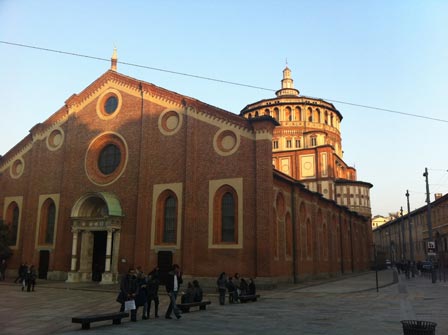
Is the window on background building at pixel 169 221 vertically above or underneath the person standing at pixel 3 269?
above

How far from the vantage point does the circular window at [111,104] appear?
30.0m

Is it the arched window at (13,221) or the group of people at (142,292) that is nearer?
the group of people at (142,292)

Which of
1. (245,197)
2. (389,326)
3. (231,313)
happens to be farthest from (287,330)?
(245,197)

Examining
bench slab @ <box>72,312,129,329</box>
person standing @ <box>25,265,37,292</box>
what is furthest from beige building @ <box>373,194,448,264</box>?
bench slab @ <box>72,312,129,329</box>

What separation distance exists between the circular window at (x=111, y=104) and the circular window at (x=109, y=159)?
2545 millimetres

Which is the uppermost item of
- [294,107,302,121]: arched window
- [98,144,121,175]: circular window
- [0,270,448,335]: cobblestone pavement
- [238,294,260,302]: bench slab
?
[294,107,302,121]: arched window

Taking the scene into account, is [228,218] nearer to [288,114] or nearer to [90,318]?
[90,318]

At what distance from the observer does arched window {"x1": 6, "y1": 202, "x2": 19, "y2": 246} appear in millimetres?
32250

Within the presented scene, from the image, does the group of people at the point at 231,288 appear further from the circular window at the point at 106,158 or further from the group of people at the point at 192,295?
the circular window at the point at 106,158

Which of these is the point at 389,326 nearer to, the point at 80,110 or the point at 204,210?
the point at 204,210

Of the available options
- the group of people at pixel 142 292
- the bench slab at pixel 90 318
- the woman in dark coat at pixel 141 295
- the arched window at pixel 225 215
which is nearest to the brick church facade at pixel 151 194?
the arched window at pixel 225 215

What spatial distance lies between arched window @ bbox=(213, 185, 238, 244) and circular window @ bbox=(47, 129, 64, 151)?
48.0 ft

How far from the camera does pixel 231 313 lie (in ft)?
Answer: 44.7

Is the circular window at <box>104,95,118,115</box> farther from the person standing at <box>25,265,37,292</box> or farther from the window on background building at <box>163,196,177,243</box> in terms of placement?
the person standing at <box>25,265,37,292</box>
